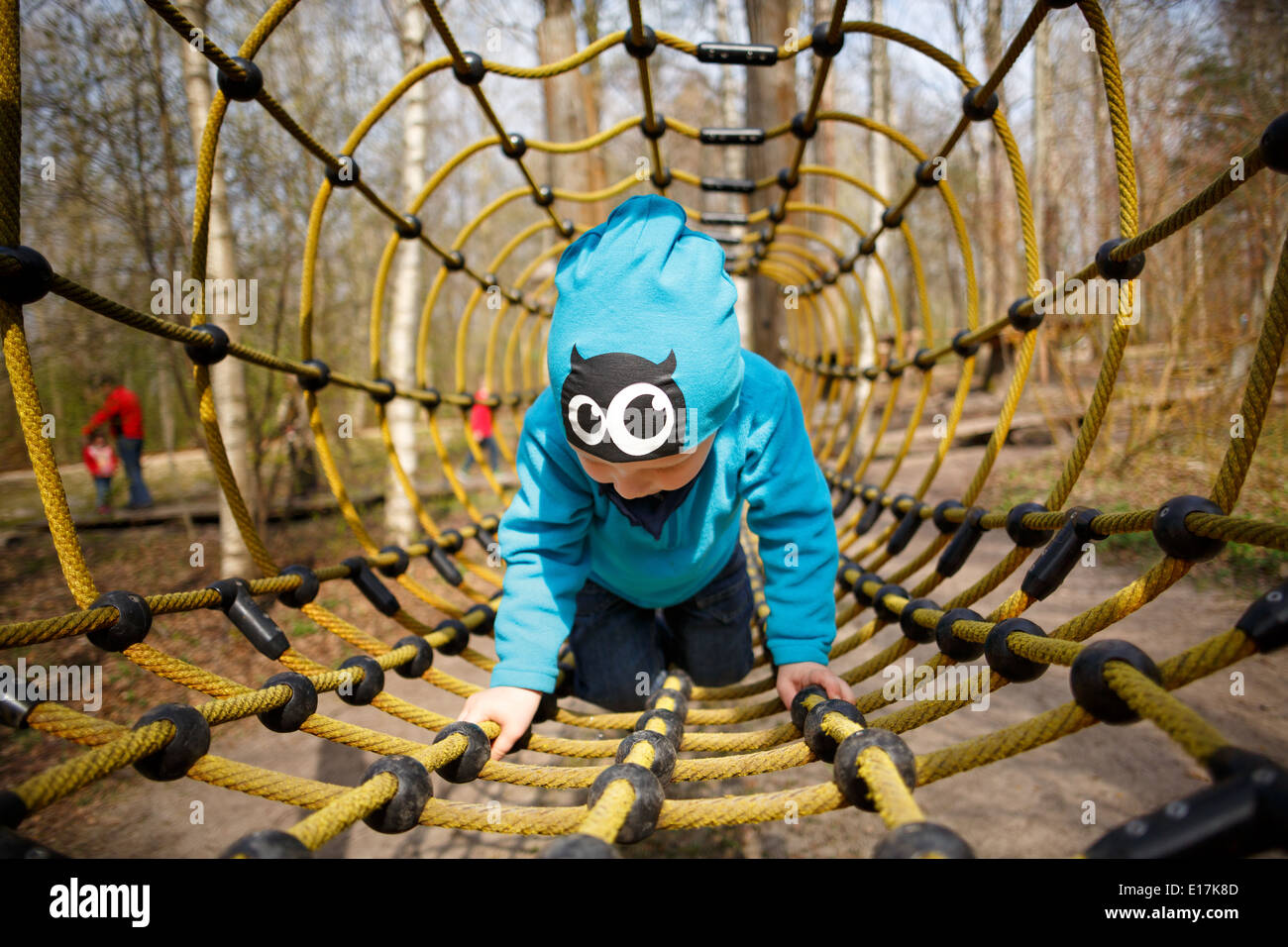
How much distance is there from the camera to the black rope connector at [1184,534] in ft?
2.23

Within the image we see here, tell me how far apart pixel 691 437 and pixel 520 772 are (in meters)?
0.50

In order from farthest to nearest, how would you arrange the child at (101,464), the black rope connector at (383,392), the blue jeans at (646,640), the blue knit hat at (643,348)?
the child at (101,464)
the black rope connector at (383,392)
the blue jeans at (646,640)
the blue knit hat at (643,348)

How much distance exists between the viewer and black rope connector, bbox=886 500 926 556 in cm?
181

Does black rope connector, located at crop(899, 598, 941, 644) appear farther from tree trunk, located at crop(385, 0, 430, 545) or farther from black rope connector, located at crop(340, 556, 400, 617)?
tree trunk, located at crop(385, 0, 430, 545)

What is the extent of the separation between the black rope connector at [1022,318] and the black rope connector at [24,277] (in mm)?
1613

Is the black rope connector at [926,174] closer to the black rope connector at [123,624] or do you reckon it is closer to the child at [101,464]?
the black rope connector at [123,624]

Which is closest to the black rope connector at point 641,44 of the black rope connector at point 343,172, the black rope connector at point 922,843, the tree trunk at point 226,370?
the black rope connector at point 343,172

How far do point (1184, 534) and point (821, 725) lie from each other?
0.44 meters

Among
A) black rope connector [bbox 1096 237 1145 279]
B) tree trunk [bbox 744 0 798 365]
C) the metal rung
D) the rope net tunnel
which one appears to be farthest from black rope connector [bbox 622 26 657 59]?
tree trunk [bbox 744 0 798 365]

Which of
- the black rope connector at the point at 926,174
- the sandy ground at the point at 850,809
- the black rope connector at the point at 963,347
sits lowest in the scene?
the sandy ground at the point at 850,809

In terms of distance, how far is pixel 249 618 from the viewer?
43.2 inches

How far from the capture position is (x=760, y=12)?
3.41 metres

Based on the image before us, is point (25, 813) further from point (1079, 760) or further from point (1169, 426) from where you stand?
point (1169, 426)

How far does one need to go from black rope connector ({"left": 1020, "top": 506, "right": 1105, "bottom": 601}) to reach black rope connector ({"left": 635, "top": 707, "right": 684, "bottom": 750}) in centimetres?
55
